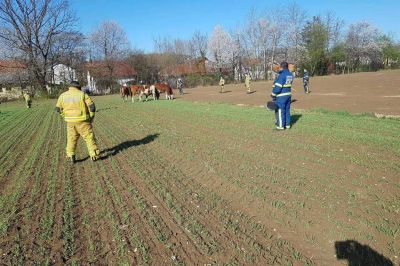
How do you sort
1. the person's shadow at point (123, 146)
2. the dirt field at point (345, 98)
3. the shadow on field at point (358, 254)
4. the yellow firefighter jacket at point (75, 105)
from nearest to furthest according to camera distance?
the shadow on field at point (358, 254)
the yellow firefighter jacket at point (75, 105)
the person's shadow at point (123, 146)
the dirt field at point (345, 98)

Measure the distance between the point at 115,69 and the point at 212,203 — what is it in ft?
214

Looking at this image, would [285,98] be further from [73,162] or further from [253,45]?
[253,45]

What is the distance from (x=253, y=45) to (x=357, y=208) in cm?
7154

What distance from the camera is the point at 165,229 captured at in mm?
4355

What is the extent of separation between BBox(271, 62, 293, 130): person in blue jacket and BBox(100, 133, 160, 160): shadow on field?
3.84 metres

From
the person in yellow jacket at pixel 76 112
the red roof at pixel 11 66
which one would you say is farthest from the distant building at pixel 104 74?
the person in yellow jacket at pixel 76 112

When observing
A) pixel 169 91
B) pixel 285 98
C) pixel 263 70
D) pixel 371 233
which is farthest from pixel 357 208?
pixel 263 70

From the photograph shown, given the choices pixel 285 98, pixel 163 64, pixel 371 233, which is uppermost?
pixel 163 64

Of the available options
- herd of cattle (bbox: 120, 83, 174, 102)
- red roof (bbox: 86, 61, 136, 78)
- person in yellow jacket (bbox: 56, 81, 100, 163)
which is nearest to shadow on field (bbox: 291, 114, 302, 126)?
person in yellow jacket (bbox: 56, 81, 100, 163)

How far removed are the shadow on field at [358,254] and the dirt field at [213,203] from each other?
0.04 feet

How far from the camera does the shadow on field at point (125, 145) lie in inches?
340

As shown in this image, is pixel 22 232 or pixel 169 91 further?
pixel 169 91

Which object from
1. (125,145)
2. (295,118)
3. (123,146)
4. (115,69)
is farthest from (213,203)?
(115,69)

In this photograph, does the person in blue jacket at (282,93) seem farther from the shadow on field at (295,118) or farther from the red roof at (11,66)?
the red roof at (11,66)
